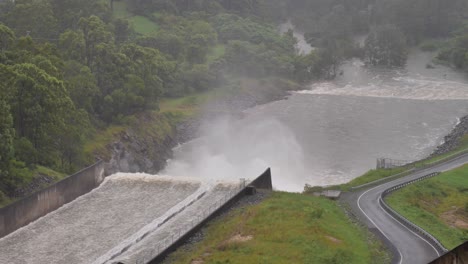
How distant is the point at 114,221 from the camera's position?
47.8 metres

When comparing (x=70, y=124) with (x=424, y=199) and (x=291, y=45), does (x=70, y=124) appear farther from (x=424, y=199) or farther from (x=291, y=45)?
(x=291, y=45)

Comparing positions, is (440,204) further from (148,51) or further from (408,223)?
(148,51)

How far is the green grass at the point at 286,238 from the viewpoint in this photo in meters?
37.8

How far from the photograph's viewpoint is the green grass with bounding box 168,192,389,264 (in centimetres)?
3778

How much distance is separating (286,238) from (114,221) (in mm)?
13906

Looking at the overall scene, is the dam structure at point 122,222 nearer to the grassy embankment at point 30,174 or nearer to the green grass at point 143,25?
the grassy embankment at point 30,174

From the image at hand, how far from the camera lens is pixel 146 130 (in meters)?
77.4

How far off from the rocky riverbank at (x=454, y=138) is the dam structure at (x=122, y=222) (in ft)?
102

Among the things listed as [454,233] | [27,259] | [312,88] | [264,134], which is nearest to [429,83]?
[312,88]

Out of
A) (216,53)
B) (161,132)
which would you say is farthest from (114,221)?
(216,53)

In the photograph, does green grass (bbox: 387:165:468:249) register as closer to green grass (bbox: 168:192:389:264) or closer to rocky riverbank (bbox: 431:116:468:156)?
green grass (bbox: 168:192:389:264)

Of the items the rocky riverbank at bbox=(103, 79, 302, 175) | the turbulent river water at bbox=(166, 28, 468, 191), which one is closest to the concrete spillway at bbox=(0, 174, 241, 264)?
the rocky riverbank at bbox=(103, 79, 302, 175)

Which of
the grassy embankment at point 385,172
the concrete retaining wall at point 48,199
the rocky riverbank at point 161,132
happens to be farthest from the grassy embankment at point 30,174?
the grassy embankment at point 385,172

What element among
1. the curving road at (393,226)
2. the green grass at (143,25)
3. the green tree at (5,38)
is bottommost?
the curving road at (393,226)
